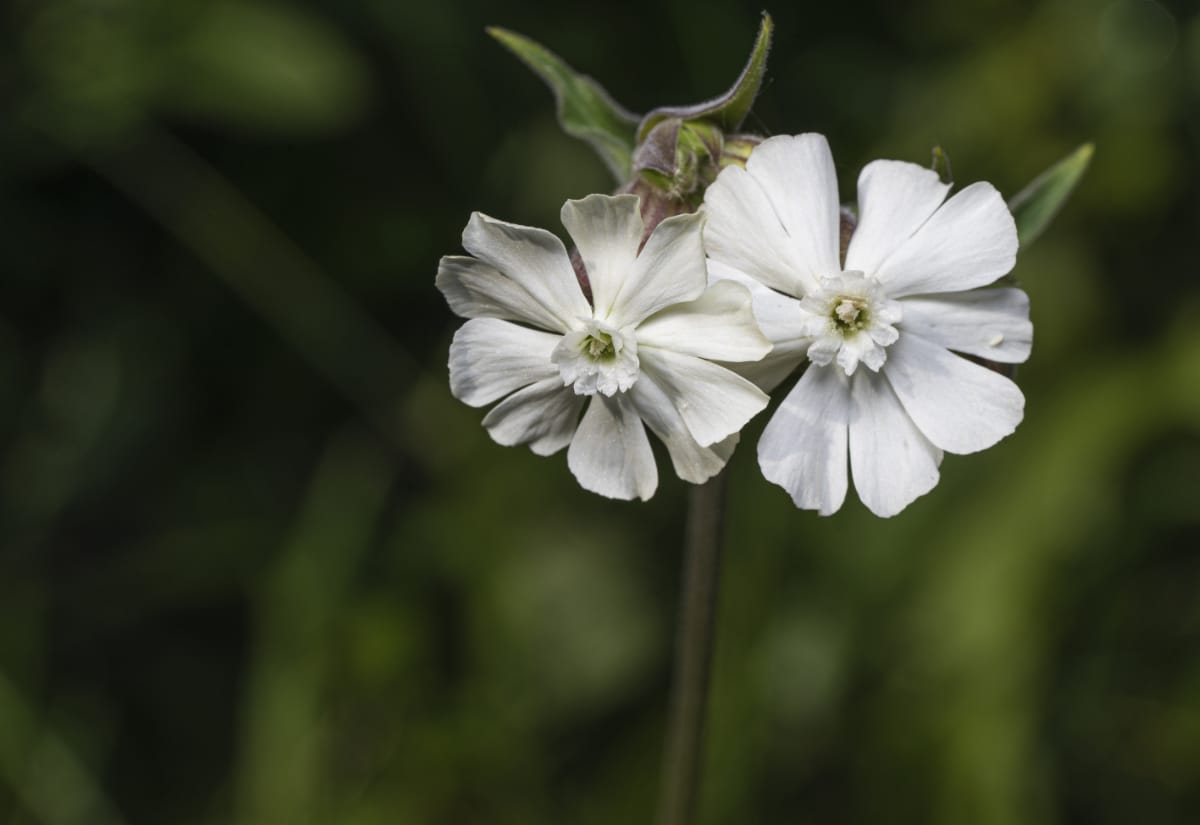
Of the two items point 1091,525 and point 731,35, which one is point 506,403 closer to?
point 1091,525

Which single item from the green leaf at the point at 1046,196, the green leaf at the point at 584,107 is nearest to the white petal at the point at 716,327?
the green leaf at the point at 584,107

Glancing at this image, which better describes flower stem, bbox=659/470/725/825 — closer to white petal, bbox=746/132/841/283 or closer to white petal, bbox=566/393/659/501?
white petal, bbox=566/393/659/501

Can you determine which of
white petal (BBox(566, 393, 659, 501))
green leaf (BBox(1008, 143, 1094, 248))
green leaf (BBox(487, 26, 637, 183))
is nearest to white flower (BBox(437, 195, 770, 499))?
white petal (BBox(566, 393, 659, 501))

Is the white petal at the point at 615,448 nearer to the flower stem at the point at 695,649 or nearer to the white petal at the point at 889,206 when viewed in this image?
the flower stem at the point at 695,649

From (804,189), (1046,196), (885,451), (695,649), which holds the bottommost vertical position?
(695,649)

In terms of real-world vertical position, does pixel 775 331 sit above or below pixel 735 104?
below

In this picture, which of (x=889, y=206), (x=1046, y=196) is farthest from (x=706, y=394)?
(x=1046, y=196)

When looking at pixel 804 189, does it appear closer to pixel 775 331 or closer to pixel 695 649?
pixel 775 331
